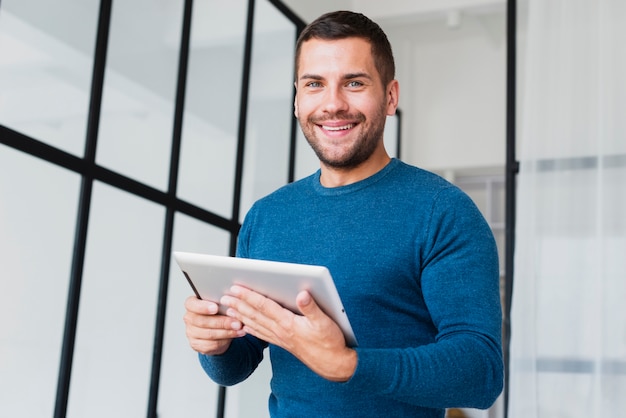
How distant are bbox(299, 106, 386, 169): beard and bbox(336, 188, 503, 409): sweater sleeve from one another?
0.16m

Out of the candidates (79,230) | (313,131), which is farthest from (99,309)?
(313,131)

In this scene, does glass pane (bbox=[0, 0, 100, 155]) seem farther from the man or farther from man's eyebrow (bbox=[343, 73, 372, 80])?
man's eyebrow (bbox=[343, 73, 372, 80])

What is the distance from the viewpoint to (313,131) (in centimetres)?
126

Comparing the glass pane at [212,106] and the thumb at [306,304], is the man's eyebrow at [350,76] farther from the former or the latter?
the glass pane at [212,106]

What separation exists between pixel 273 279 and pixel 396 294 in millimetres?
233

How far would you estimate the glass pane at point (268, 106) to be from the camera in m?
3.53

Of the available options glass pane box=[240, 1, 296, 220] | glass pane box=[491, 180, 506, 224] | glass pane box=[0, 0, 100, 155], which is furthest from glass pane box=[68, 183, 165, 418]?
glass pane box=[491, 180, 506, 224]

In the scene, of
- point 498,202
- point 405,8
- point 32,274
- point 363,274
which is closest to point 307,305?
point 363,274

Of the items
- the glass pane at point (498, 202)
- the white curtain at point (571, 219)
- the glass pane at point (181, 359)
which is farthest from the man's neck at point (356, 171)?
the glass pane at point (498, 202)

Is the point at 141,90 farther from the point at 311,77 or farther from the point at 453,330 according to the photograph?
the point at 453,330

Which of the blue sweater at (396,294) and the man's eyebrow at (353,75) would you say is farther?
the man's eyebrow at (353,75)

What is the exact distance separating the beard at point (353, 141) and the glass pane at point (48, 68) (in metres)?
1.23

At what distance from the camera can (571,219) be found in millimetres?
3082

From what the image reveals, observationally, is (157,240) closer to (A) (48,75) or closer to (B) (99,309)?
(B) (99,309)
